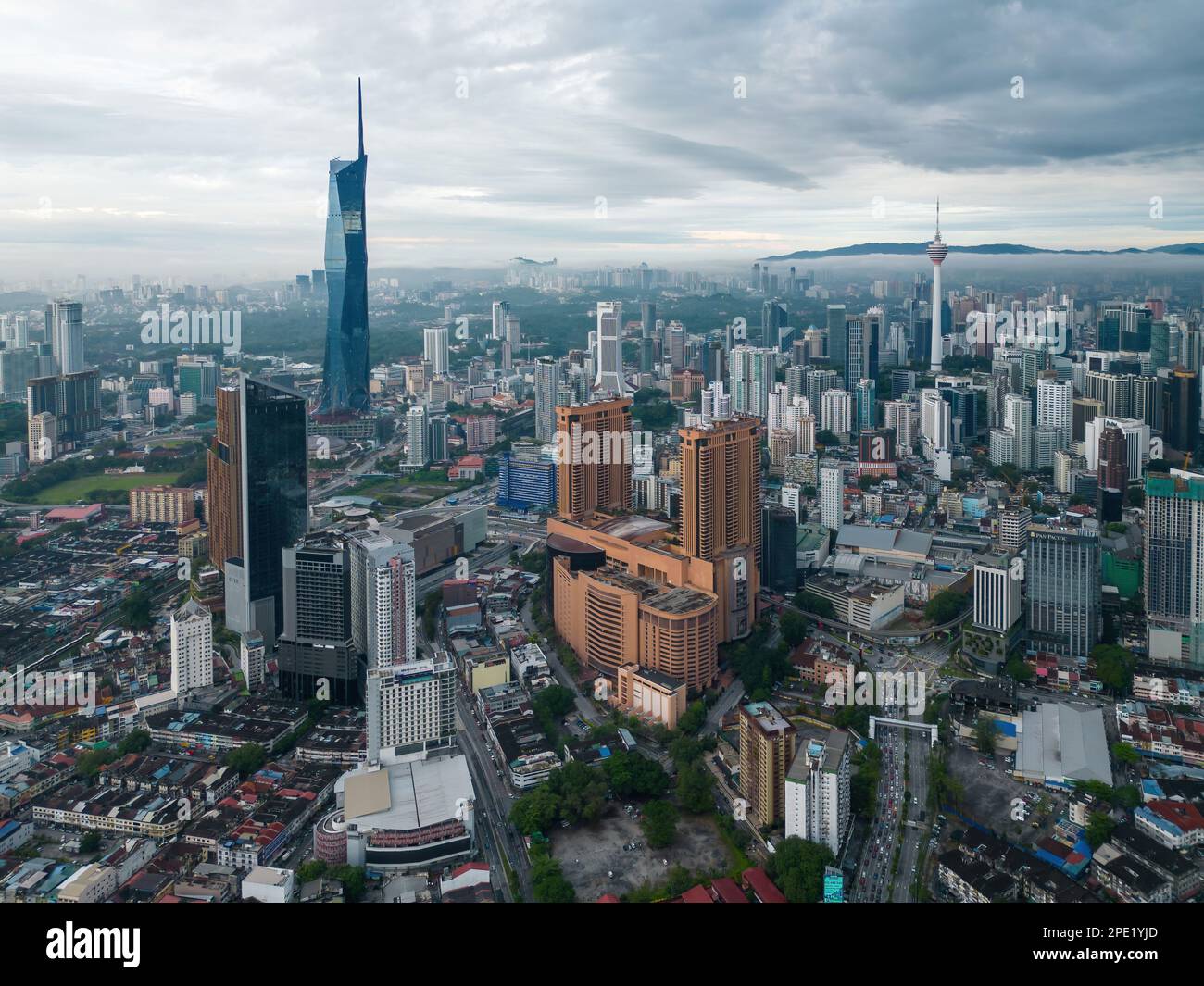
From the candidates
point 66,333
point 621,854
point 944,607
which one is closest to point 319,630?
point 621,854

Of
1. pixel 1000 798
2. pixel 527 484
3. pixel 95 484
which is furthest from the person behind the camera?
pixel 95 484

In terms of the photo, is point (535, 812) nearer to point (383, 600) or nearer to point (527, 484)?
point (383, 600)

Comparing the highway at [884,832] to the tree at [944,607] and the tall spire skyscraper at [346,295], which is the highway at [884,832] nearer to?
the tree at [944,607]

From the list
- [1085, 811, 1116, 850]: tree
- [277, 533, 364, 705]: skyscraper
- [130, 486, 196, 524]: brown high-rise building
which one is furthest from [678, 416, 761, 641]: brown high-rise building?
[130, 486, 196, 524]: brown high-rise building

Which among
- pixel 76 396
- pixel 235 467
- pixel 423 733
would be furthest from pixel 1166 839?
pixel 76 396

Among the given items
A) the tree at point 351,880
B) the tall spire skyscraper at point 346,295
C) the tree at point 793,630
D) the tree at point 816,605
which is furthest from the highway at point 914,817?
the tall spire skyscraper at point 346,295

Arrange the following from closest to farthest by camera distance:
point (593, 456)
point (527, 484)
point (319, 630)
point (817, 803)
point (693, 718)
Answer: point (817, 803), point (693, 718), point (319, 630), point (593, 456), point (527, 484)

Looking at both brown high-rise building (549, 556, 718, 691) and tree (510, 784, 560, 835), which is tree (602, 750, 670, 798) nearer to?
tree (510, 784, 560, 835)
